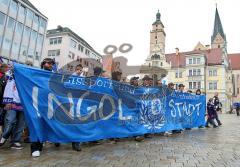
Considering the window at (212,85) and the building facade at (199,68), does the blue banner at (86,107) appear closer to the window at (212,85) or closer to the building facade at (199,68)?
the building facade at (199,68)

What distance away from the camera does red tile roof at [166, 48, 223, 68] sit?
65.7 m

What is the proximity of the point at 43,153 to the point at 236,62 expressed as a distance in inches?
3592

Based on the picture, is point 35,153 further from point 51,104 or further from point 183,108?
point 183,108

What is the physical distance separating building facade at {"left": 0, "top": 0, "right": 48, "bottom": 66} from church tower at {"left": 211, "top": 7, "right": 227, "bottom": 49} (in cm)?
6096

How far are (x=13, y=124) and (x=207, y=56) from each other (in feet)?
220

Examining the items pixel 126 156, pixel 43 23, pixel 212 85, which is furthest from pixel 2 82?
pixel 212 85

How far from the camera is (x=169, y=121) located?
30.2 ft

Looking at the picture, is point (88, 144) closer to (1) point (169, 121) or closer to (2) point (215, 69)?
(1) point (169, 121)

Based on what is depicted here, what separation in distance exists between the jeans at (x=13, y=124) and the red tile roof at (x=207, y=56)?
2481 inches

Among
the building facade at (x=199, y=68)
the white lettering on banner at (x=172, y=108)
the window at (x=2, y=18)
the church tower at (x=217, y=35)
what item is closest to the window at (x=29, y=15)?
the window at (x=2, y=18)

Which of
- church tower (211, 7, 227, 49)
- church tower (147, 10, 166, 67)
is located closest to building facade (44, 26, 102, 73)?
church tower (147, 10, 166, 67)

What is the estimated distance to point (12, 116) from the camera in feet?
18.6

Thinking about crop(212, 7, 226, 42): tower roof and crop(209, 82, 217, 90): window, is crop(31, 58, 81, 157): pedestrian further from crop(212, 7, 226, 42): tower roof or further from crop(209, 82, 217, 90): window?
crop(212, 7, 226, 42): tower roof

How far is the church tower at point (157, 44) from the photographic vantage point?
7062 cm
